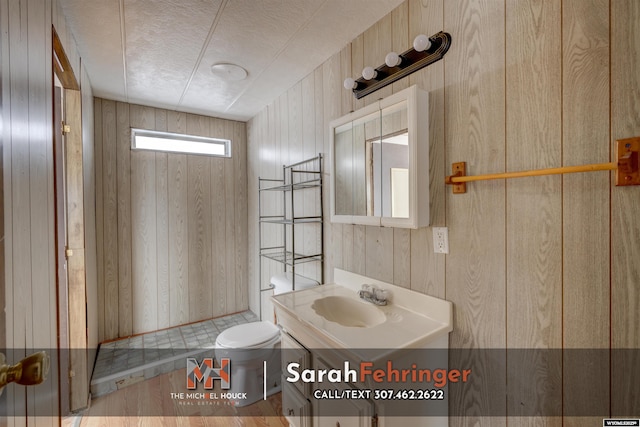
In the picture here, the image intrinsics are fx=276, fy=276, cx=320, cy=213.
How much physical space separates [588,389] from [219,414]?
1984 millimetres

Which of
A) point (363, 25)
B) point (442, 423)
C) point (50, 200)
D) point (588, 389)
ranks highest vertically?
point (363, 25)

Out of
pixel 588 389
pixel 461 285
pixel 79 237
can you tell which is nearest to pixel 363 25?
pixel 461 285

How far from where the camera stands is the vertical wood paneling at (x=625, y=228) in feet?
2.59

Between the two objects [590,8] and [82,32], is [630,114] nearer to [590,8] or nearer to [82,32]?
[590,8]

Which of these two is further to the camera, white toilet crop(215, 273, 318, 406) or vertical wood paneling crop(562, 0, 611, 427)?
white toilet crop(215, 273, 318, 406)

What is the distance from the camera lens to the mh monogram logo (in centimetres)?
202

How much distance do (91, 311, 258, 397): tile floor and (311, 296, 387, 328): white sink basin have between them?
61.8 inches

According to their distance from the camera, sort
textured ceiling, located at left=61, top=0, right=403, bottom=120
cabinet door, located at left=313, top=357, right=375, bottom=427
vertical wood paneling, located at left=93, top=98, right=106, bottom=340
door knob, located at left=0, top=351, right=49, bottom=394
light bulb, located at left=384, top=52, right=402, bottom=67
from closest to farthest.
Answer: door knob, located at left=0, top=351, right=49, bottom=394, cabinet door, located at left=313, top=357, right=375, bottom=427, light bulb, located at left=384, top=52, right=402, bottom=67, textured ceiling, located at left=61, top=0, right=403, bottom=120, vertical wood paneling, located at left=93, top=98, right=106, bottom=340

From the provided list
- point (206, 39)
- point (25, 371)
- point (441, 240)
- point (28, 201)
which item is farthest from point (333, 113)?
point (25, 371)

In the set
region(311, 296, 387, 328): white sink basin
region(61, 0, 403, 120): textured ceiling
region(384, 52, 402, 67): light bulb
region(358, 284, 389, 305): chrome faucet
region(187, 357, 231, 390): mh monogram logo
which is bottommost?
region(187, 357, 231, 390): mh monogram logo

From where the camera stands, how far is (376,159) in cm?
152

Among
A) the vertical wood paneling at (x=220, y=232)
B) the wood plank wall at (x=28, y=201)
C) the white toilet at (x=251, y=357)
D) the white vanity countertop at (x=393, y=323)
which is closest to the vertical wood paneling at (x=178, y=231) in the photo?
the vertical wood paneling at (x=220, y=232)

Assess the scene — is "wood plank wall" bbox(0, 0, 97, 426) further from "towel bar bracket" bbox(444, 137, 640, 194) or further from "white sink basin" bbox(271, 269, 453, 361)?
"towel bar bracket" bbox(444, 137, 640, 194)

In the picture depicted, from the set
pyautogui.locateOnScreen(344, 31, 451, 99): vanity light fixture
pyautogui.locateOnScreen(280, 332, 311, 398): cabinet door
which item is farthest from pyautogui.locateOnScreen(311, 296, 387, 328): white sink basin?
pyautogui.locateOnScreen(344, 31, 451, 99): vanity light fixture
